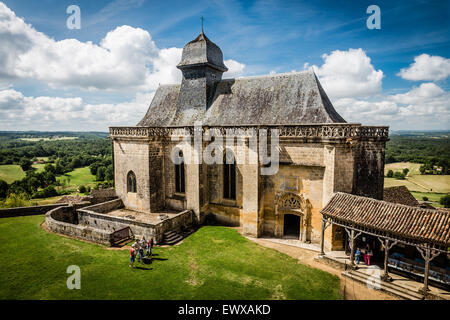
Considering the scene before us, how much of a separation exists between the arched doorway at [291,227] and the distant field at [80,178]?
6207cm

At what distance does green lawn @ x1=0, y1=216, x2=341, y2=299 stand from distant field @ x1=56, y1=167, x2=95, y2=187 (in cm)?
5774

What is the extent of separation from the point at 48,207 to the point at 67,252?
1130 cm

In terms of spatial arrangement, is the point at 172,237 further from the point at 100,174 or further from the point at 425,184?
the point at 425,184

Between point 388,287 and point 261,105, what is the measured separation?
45.3ft

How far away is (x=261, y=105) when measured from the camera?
65.8 ft

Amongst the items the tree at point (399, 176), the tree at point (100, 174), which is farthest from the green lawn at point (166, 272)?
the tree at point (399, 176)

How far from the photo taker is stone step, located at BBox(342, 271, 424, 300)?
11.6 m

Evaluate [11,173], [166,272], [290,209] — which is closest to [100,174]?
[11,173]

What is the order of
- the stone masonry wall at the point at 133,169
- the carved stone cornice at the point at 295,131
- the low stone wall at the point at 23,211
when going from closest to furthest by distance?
the carved stone cornice at the point at 295,131 → the stone masonry wall at the point at 133,169 → the low stone wall at the point at 23,211

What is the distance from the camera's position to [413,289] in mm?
11992

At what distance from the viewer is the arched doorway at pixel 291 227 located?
1831 cm

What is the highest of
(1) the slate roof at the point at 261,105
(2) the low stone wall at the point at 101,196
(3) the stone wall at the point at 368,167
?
(1) the slate roof at the point at 261,105

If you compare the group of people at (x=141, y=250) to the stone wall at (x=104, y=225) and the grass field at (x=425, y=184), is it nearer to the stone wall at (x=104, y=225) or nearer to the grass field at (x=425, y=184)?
the stone wall at (x=104, y=225)
